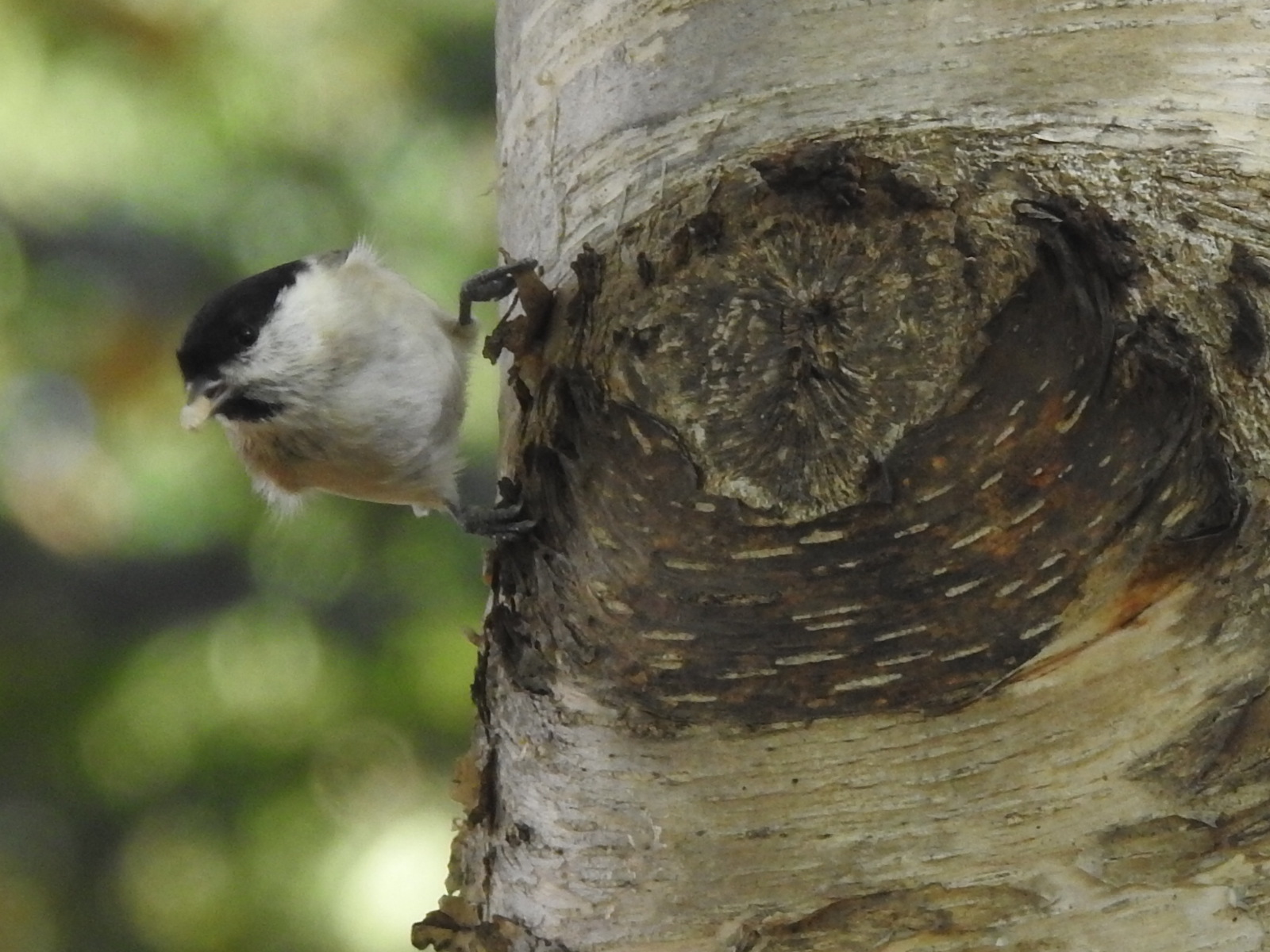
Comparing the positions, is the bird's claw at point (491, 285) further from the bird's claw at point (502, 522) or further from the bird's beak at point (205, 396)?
the bird's beak at point (205, 396)

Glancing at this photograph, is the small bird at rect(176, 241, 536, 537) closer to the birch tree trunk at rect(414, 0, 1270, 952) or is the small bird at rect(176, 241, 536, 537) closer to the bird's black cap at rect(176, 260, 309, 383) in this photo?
the bird's black cap at rect(176, 260, 309, 383)

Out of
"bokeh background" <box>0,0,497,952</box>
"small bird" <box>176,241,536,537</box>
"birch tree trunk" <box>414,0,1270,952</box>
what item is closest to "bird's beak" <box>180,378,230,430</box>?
"small bird" <box>176,241,536,537</box>

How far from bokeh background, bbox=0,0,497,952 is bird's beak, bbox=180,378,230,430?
404mm

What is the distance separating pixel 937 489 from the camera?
638mm

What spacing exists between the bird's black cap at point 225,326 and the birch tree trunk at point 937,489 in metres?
0.75

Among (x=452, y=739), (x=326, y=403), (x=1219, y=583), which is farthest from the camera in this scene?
(x=452, y=739)

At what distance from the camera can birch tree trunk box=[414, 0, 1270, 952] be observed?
2.09 feet

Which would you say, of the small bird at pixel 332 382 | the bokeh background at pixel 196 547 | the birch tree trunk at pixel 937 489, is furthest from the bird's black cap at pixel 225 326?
the birch tree trunk at pixel 937 489

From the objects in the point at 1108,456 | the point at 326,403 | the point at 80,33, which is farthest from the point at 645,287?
the point at 80,33

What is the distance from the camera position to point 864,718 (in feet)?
2.24

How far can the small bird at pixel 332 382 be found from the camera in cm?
141

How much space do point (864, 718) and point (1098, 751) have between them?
117mm

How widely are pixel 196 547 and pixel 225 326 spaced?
0.48m

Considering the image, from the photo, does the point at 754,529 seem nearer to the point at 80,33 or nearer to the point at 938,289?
the point at 938,289
